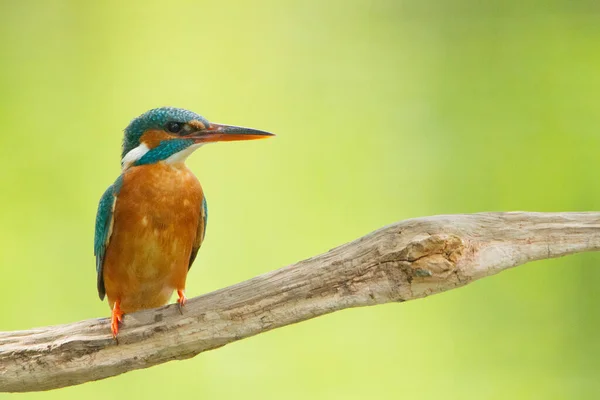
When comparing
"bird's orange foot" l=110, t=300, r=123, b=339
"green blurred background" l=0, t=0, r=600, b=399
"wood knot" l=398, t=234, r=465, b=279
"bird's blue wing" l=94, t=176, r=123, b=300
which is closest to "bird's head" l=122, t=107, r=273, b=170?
"bird's blue wing" l=94, t=176, r=123, b=300

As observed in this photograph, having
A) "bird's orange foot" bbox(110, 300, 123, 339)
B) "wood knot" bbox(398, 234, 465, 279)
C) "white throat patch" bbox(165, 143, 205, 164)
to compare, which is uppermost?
"white throat patch" bbox(165, 143, 205, 164)

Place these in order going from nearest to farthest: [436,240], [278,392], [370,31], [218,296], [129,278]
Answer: [436,240]
[218,296]
[129,278]
[278,392]
[370,31]

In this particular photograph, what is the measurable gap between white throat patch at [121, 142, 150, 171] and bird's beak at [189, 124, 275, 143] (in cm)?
14

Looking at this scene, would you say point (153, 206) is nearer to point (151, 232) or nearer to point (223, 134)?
point (151, 232)

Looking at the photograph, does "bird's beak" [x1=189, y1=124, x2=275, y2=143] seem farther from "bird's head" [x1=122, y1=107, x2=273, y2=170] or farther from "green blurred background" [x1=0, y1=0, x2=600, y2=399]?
"green blurred background" [x1=0, y1=0, x2=600, y2=399]

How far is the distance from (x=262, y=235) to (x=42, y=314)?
2.96ft

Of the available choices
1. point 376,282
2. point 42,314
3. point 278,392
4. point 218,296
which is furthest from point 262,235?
point 376,282

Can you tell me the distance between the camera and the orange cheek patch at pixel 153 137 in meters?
1.96

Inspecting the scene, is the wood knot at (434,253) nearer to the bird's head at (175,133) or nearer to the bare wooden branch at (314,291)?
the bare wooden branch at (314,291)

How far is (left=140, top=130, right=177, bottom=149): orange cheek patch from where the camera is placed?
1.96 metres

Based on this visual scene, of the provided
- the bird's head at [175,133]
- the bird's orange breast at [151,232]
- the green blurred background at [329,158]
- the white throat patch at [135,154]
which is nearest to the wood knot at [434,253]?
the bird's head at [175,133]

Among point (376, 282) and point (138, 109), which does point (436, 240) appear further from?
point (138, 109)

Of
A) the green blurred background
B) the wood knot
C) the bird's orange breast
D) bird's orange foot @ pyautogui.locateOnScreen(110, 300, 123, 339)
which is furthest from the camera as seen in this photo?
the green blurred background

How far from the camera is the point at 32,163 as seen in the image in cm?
296
